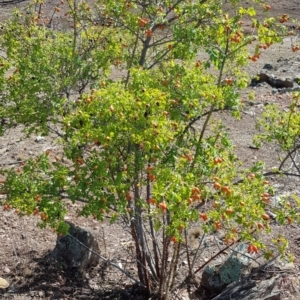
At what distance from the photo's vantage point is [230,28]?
3.84 m

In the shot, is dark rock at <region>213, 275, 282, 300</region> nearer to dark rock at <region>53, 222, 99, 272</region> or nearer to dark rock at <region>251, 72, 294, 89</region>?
dark rock at <region>53, 222, 99, 272</region>

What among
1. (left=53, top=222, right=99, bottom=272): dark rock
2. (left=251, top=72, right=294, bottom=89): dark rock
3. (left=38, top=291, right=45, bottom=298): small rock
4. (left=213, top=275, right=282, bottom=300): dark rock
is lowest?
(left=38, top=291, right=45, bottom=298): small rock

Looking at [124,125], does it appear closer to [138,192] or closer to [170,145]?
[170,145]

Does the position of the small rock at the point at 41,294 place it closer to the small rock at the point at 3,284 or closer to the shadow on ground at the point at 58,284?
the shadow on ground at the point at 58,284

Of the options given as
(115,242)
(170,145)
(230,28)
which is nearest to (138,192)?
(170,145)

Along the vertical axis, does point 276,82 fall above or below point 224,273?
above

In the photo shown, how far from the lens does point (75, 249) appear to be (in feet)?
17.5

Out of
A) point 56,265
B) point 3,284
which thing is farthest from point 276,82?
point 3,284

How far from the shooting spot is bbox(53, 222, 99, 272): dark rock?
5.32 meters

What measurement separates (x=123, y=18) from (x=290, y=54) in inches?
507

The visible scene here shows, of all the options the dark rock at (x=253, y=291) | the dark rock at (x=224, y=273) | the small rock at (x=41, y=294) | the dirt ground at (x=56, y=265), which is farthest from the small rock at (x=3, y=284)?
the dark rock at (x=253, y=291)

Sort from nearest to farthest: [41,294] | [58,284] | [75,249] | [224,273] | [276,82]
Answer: [224,273], [41,294], [58,284], [75,249], [276,82]

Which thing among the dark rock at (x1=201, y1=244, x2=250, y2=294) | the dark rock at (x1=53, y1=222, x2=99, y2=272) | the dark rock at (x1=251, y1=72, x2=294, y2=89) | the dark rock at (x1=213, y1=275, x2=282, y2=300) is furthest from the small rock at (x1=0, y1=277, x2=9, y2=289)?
the dark rock at (x1=251, y1=72, x2=294, y2=89)

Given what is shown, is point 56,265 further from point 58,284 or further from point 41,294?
point 41,294
